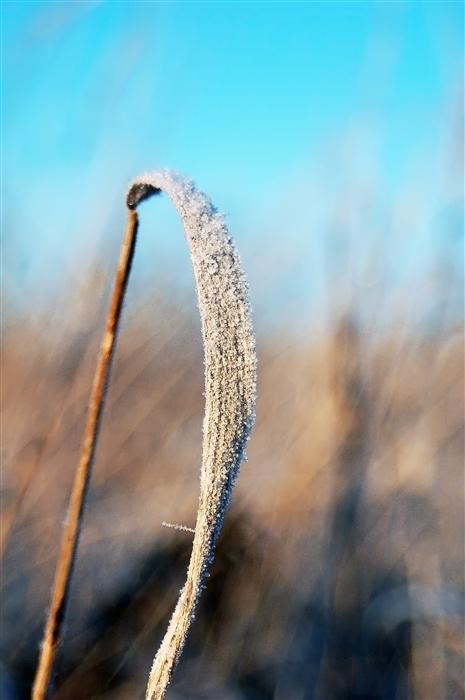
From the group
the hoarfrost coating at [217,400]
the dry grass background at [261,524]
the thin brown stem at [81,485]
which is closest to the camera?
the hoarfrost coating at [217,400]

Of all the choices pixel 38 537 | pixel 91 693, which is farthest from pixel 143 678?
pixel 38 537

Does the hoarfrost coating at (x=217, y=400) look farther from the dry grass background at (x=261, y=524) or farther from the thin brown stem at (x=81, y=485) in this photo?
the dry grass background at (x=261, y=524)

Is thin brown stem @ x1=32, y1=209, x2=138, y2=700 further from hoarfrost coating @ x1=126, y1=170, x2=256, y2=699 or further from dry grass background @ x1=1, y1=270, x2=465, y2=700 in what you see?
dry grass background @ x1=1, y1=270, x2=465, y2=700

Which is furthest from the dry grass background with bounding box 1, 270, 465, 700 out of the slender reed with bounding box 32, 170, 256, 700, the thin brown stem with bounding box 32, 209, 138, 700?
the slender reed with bounding box 32, 170, 256, 700

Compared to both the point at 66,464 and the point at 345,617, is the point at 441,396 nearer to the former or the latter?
the point at 345,617

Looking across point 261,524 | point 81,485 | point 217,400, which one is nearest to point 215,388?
point 217,400

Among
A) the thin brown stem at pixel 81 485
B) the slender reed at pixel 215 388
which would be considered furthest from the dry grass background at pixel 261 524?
the slender reed at pixel 215 388
